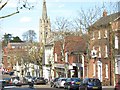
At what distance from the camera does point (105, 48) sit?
57.3 meters

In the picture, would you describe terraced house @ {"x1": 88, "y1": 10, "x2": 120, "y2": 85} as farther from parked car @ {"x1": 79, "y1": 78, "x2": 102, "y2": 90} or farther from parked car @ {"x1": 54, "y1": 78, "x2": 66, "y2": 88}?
parked car @ {"x1": 79, "y1": 78, "x2": 102, "y2": 90}

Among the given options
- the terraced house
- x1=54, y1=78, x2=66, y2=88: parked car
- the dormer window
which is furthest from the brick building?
x1=54, y1=78, x2=66, y2=88: parked car

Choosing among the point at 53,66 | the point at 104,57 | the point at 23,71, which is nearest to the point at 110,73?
the point at 104,57

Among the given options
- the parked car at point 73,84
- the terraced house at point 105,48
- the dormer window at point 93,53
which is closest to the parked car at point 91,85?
the parked car at point 73,84

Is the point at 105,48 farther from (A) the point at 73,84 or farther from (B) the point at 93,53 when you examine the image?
(A) the point at 73,84

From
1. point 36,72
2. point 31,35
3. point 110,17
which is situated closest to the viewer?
point 110,17

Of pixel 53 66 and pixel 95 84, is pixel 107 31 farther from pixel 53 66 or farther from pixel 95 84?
pixel 53 66

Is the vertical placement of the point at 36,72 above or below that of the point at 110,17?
below

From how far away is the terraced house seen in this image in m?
50.7

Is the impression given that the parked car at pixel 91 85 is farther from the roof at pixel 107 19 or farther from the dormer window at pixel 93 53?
the dormer window at pixel 93 53

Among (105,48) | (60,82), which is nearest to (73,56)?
(105,48)

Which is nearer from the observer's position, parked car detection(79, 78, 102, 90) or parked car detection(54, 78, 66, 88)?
parked car detection(79, 78, 102, 90)

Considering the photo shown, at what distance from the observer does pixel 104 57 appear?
58.4 metres

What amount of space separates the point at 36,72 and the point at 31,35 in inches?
1205
